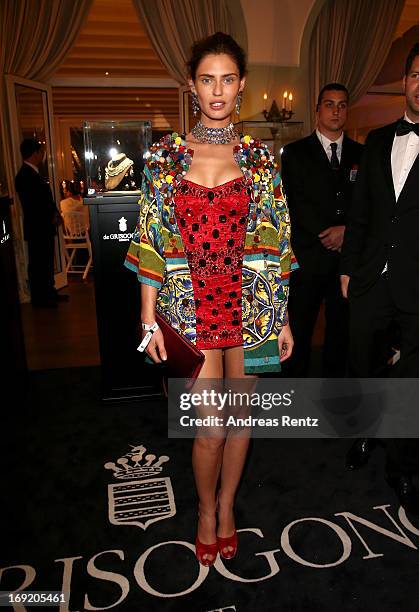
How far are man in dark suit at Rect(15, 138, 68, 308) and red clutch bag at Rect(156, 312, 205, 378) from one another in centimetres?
423

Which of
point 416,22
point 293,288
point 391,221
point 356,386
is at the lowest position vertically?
point 356,386

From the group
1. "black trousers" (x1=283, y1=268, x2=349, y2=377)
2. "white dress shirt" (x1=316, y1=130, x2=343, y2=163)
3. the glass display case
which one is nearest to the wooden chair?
the glass display case

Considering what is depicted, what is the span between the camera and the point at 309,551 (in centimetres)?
198

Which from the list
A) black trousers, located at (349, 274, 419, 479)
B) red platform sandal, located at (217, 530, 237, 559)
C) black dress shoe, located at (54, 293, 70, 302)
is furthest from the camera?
black dress shoe, located at (54, 293, 70, 302)

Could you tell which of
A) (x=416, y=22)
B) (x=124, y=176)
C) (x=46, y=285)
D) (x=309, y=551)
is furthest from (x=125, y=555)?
(x=416, y=22)

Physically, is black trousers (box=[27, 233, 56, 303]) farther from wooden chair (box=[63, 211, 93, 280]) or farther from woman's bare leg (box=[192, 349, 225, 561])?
woman's bare leg (box=[192, 349, 225, 561])

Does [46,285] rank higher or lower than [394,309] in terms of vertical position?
lower

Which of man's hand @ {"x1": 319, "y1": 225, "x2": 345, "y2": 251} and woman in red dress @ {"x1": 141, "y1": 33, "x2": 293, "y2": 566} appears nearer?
woman in red dress @ {"x1": 141, "y1": 33, "x2": 293, "y2": 566}

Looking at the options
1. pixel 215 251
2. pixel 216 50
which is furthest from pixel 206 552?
pixel 216 50

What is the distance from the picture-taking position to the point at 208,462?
187 centimetres

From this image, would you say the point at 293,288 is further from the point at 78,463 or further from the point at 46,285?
the point at 46,285

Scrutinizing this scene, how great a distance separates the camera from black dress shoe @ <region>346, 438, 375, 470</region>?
2527 millimetres

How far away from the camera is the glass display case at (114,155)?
2.85 meters

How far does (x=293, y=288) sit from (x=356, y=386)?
0.70 metres
